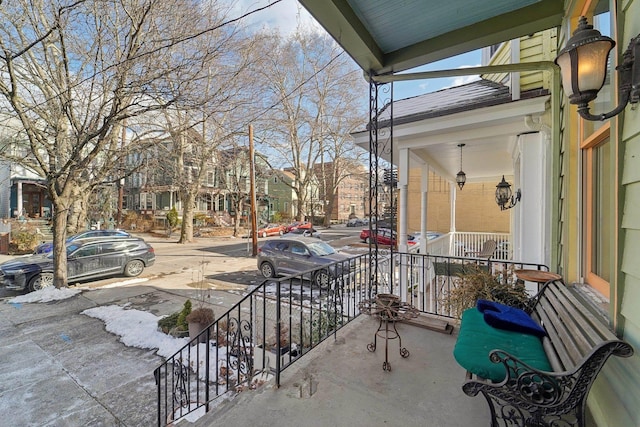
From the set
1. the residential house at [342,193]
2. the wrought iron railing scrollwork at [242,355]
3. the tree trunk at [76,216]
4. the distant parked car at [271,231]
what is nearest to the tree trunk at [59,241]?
the wrought iron railing scrollwork at [242,355]

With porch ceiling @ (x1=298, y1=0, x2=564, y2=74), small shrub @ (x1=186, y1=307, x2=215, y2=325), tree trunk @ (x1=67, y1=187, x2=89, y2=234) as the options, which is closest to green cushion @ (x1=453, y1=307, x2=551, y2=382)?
porch ceiling @ (x1=298, y1=0, x2=564, y2=74)

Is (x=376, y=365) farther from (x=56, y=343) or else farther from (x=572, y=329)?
(x=56, y=343)

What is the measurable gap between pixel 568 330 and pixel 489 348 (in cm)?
43

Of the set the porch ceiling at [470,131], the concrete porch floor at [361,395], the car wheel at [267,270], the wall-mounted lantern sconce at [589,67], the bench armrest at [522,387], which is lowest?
the car wheel at [267,270]

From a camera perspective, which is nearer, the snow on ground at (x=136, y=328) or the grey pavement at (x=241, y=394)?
the grey pavement at (x=241, y=394)

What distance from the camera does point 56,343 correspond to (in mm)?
4371

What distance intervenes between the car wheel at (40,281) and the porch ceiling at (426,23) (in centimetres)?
871

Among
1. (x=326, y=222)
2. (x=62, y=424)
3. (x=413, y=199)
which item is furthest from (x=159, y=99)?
(x=326, y=222)

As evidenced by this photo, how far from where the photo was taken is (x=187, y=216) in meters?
16.1

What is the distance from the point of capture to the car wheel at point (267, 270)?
8.37 metres

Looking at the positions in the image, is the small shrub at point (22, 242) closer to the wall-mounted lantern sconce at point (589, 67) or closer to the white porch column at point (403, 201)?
the white porch column at point (403, 201)

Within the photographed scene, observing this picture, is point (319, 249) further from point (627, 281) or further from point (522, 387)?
point (627, 281)

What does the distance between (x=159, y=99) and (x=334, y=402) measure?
5.84m

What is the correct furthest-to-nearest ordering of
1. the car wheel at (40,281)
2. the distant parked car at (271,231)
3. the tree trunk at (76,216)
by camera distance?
the distant parked car at (271,231) → the tree trunk at (76,216) → the car wheel at (40,281)
